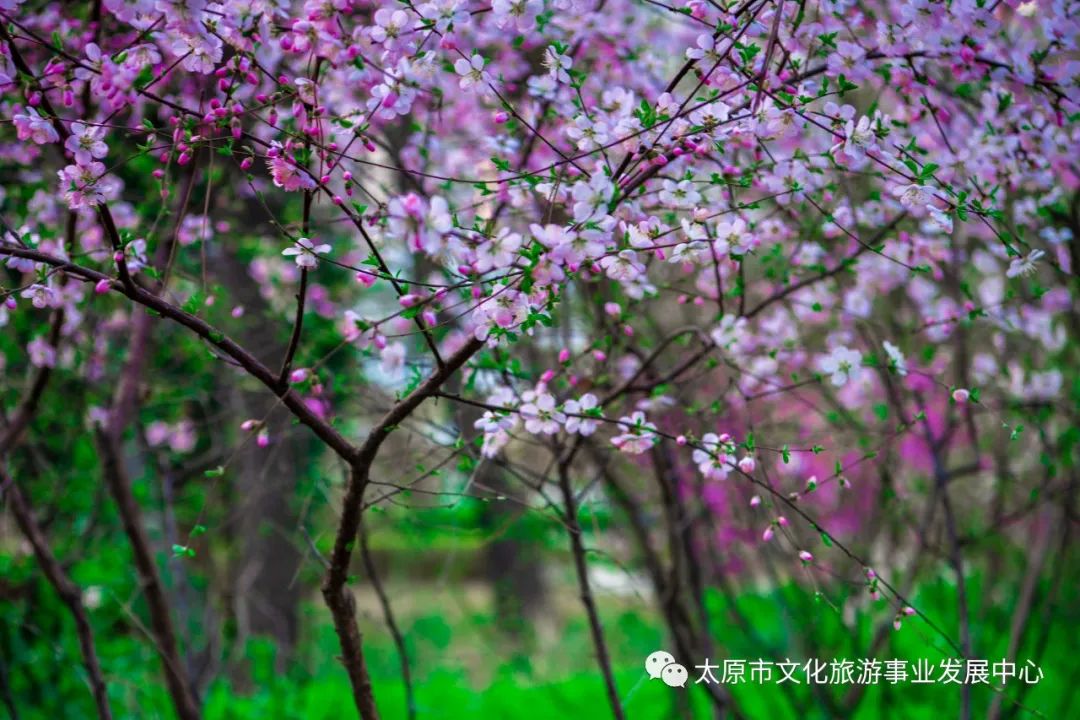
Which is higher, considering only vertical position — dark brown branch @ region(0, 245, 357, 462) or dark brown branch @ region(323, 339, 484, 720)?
dark brown branch @ region(0, 245, 357, 462)

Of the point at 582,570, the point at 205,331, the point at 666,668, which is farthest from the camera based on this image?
the point at 666,668

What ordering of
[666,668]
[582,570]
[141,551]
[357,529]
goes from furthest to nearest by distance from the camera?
[141,551], [666,668], [582,570], [357,529]

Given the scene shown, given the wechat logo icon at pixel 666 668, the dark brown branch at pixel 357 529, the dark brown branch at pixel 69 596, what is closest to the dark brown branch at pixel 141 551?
the dark brown branch at pixel 69 596

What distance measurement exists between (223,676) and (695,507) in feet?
8.19

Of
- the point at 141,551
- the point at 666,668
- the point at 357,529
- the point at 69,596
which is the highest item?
the point at 141,551

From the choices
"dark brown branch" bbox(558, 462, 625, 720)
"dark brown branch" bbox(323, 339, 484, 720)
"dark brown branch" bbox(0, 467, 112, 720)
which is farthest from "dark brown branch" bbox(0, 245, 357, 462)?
"dark brown branch" bbox(0, 467, 112, 720)

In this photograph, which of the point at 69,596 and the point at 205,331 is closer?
the point at 205,331

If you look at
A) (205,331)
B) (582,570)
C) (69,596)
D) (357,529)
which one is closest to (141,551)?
(69,596)

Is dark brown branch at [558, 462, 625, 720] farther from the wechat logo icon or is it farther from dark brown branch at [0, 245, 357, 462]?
dark brown branch at [0, 245, 357, 462]

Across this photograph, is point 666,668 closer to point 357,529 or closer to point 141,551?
point 357,529

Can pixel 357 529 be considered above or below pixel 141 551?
below

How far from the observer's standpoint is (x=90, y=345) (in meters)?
3.22

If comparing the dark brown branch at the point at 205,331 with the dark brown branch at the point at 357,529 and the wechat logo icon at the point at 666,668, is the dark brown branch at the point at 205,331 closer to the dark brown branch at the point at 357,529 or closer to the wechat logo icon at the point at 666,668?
the dark brown branch at the point at 357,529

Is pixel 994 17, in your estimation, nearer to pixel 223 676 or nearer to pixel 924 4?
pixel 924 4
